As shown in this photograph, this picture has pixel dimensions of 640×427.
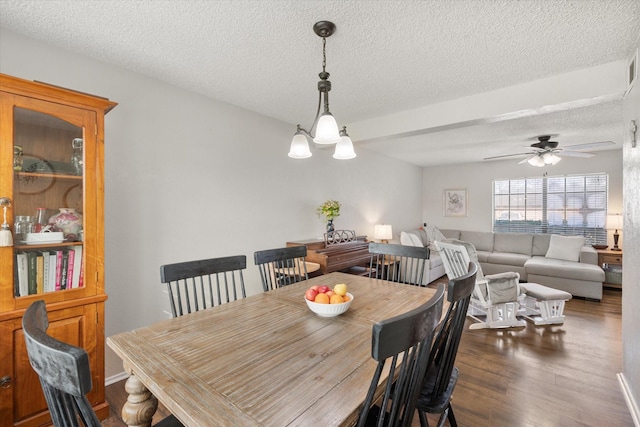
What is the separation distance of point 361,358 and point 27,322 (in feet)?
3.28

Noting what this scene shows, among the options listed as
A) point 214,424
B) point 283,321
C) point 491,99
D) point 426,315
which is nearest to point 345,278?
point 283,321

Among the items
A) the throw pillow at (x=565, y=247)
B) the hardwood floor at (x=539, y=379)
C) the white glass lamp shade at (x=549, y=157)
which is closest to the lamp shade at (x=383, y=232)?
the hardwood floor at (x=539, y=379)

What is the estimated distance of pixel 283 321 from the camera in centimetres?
144

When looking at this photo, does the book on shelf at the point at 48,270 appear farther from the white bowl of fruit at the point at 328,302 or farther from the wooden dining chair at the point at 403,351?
the wooden dining chair at the point at 403,351

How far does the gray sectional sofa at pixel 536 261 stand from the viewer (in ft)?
14.3

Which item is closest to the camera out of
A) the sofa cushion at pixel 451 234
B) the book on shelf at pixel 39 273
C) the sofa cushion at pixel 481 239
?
the book on shelf at pixel 39 273

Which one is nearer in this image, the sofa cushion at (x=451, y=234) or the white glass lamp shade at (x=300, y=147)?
the white glass lamp shade at (x=300, y=147)

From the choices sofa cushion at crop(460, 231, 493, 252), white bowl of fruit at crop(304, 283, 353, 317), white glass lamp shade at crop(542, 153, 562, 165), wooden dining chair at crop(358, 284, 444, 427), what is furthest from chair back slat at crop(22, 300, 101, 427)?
sofa cushion at crop(460, 231, 493, 252)

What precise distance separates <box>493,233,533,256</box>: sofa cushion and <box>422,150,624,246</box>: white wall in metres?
0.54

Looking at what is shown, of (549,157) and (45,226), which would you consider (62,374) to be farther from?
(549,157)

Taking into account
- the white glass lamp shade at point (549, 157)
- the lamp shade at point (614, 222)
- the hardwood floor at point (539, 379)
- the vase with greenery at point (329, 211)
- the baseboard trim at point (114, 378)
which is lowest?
the hardwood floor at point (539, 379)

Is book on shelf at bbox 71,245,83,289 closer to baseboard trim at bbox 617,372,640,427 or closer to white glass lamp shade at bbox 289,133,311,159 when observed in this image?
white glass lamp shade at bbox 289,133,311,159

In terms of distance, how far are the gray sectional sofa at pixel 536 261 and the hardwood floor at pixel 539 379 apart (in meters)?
1.07

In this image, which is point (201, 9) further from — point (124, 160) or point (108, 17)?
point (124, 160)
